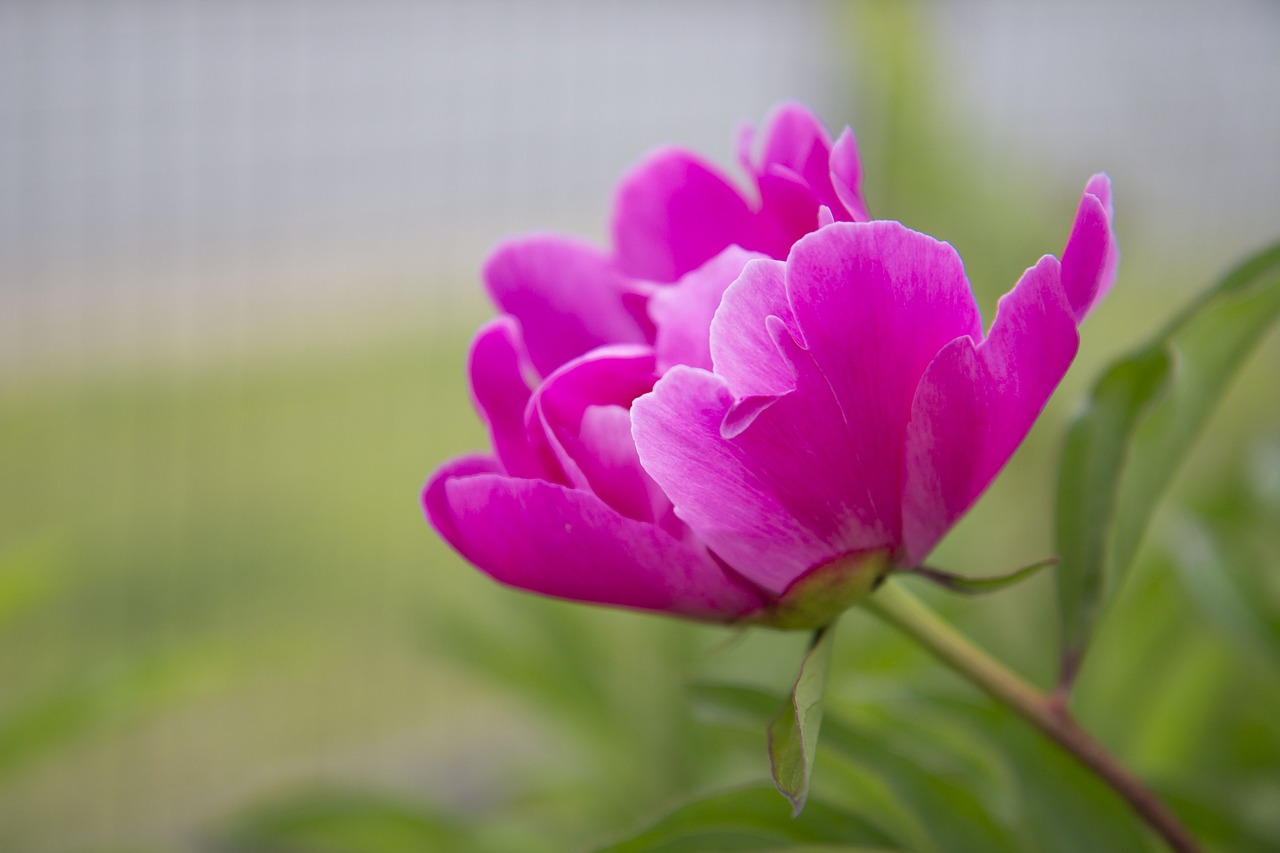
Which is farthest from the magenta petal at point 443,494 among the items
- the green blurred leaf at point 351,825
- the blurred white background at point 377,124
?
the blurred white background at point 377,124

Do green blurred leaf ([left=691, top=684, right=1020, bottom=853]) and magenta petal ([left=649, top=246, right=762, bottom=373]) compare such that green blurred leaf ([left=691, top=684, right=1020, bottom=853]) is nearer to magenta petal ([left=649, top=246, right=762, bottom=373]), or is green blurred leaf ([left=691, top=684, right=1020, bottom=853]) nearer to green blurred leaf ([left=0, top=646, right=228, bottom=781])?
magenta petal ([left=649, top=246, right=762, bottom=373])

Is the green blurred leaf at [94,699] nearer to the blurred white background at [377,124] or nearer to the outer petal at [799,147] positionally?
the outer petal at [799,147]

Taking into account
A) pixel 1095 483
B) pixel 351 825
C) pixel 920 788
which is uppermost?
pixel 1095 483

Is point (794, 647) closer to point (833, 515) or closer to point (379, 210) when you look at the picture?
point (833, 515)

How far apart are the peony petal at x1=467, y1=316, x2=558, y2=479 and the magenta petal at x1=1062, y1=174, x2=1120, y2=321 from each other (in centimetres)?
14

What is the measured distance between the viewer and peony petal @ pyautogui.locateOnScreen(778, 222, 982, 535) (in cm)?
25

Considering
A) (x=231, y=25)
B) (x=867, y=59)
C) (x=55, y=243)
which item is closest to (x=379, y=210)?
(x=231, y=25)

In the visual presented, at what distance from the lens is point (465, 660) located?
0.85 m

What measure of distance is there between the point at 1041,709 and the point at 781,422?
0.13m

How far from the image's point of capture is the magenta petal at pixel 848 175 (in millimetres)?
280

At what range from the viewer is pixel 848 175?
29 cm

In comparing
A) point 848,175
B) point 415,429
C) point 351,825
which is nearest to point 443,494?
point 848,175

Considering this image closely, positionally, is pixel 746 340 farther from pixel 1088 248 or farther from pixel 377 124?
pixel 377 124

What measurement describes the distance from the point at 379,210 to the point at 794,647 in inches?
54.1
